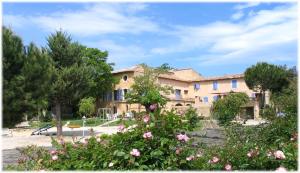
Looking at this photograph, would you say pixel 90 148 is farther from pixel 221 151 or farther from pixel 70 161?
pixel 221 151

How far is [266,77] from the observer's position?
49000 mm

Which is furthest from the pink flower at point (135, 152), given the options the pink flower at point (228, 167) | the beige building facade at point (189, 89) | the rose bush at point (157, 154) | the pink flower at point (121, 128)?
the beige building facade at point (189, 89)

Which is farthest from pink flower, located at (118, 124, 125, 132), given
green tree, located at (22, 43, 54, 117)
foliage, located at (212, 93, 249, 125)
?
green tree, located at (22, 43, 54, 117)

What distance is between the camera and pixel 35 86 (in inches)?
684

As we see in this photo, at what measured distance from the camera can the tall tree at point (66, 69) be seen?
75.5 feet

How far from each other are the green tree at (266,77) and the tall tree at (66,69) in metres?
29.7

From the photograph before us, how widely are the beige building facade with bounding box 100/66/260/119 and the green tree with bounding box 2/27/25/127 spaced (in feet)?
109

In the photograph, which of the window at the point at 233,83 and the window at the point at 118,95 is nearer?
the window at the point at 118,95

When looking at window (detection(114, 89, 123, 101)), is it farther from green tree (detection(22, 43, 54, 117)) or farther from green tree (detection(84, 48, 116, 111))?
green tree (detection(22, 43, 54, 117))

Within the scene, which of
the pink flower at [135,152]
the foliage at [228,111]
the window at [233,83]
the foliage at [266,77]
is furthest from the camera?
the window at [233,83]

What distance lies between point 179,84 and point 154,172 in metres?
54.4

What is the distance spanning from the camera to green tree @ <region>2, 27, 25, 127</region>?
628 inches

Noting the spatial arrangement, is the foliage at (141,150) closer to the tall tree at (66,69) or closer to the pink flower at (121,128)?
the pink flower at (121,128)

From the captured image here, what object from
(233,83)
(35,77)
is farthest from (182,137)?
(233,83)
